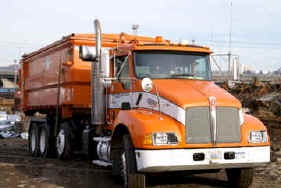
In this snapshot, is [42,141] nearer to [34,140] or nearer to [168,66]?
[34,140]

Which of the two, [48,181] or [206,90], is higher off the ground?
[206,90]

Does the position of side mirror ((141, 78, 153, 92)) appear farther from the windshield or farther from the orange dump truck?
the windshield

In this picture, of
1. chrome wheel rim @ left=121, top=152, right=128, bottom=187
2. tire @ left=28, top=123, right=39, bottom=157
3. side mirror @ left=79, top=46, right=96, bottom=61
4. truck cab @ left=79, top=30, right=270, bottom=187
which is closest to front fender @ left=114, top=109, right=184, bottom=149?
truck cab @ left=79, top=30, right=270, bottom=187

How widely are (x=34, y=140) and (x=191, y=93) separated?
30.7ft

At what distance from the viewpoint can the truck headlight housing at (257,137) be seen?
7.85m

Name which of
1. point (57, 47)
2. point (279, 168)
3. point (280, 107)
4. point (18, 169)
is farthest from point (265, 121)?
point (18, 169)

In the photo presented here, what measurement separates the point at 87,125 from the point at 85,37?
7.67ft

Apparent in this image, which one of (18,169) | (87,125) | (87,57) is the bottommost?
(18,169)

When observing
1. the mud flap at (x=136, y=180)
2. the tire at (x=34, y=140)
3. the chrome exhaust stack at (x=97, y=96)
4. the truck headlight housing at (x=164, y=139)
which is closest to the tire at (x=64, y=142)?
the tire at (x=34, y=140)

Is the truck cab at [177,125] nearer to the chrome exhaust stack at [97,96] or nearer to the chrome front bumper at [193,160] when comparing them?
the chrome front bumper at [193,160]

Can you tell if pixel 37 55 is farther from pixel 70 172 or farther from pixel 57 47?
pixel 70 172

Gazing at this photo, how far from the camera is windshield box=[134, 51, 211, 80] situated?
893 cm

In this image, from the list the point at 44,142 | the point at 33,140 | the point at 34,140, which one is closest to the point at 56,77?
the point at 44,142

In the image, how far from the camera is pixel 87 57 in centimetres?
958
